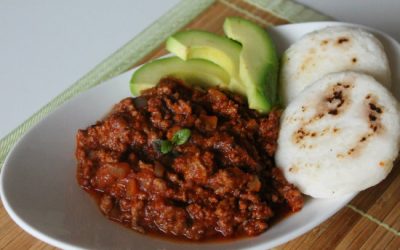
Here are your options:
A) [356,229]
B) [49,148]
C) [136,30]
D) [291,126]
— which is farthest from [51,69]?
[356,229]

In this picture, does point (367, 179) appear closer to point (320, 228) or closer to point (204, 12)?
point (320, 228)

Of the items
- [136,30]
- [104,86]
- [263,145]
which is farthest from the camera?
[136,30]

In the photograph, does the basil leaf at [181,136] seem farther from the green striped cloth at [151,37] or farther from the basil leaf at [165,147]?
the green striped cloth at [151,37]

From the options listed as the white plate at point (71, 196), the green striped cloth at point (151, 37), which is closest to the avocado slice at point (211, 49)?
the white plate at point (71, 196)

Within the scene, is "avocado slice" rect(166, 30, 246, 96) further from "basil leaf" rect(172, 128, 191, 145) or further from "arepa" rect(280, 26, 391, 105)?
"basil leaf" rect(172, 128, 191, 145)

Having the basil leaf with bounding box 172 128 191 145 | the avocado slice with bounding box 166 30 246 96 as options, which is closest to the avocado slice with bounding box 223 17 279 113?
the avocado slice with bounding box 166 30 246 96

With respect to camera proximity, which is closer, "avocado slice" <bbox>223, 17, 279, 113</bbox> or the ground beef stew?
the ground beef stew
